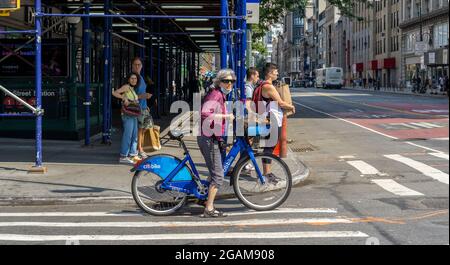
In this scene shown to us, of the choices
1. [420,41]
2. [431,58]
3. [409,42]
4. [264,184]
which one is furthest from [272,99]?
[409,42]

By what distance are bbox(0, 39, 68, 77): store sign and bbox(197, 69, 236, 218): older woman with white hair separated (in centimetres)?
936

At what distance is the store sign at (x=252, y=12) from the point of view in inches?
545

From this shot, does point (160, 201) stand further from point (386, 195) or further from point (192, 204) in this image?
point (386, 195)

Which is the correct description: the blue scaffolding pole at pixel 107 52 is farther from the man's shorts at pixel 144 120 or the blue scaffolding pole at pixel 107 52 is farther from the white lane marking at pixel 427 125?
the white lane marking at pixel 427 125

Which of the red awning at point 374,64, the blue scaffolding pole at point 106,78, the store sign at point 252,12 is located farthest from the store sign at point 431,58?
the blue scaffolding pole at point 106,78

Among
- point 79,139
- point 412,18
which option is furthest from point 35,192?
point 412,18

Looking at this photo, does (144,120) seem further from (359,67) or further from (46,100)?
(359,67)

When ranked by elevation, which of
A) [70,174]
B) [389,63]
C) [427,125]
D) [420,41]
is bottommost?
[70,174]

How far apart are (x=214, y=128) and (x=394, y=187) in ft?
12.4

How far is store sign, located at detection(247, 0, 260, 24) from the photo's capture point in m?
13.8

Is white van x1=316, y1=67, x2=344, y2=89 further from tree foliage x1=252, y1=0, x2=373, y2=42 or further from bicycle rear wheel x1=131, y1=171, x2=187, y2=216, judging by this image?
bicycle rear wheel x1=131, y1=171, x2=187, y2=216

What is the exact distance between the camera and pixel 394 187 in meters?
9.56

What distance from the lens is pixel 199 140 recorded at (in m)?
7.42

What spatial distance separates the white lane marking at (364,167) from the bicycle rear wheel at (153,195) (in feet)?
15.6
